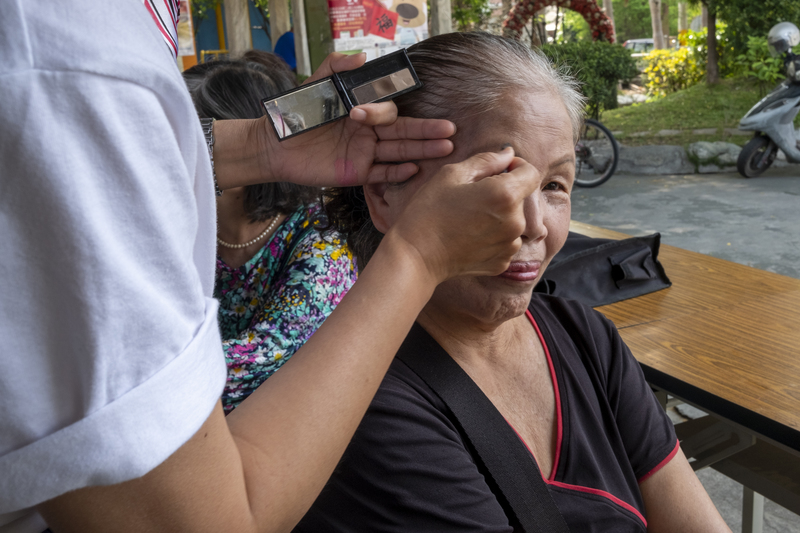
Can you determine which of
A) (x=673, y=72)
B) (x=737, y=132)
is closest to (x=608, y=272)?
(x=737, y=132)

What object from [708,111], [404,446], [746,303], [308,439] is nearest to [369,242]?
[404,446]

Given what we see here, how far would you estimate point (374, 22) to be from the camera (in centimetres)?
498

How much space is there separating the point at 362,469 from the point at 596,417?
626mm

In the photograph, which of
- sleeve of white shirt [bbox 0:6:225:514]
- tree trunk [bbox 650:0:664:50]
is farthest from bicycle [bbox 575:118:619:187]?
tree trunk [bbox 650:0:664:50]

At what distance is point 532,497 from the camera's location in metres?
1.30

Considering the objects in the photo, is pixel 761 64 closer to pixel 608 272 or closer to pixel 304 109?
pixel 608 272

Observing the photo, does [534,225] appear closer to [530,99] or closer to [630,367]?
[530,99]

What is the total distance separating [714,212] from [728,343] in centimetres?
621

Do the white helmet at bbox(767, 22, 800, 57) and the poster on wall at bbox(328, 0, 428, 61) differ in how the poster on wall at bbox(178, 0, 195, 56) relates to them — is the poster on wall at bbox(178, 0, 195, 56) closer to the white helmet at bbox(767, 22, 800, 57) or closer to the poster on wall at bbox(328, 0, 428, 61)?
the poster on wall at bbox(328, 0, 428, 61)

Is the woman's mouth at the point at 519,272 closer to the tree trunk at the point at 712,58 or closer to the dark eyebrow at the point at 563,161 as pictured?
the dark eyebrow at the point at 563,161

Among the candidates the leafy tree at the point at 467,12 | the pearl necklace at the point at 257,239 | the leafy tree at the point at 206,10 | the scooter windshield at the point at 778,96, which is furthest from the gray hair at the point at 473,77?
the leafy tree at the point at 206,10

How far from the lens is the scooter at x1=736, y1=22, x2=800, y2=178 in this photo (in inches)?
328

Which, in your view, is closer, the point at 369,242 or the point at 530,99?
the point at 530,99

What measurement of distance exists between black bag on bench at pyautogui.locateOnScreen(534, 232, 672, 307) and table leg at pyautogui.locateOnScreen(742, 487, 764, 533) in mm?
822
